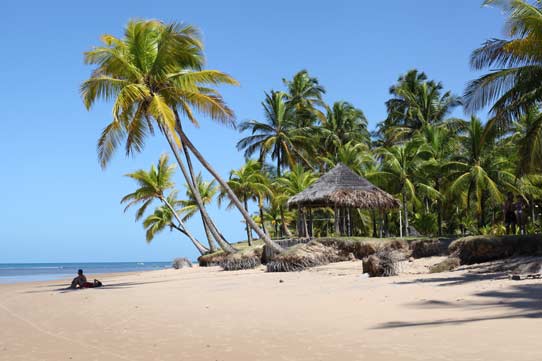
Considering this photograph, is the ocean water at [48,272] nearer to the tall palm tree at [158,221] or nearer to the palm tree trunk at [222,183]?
the tall palm tree at [158,221]

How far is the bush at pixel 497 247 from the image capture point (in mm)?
13188

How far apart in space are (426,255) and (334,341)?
12.4m

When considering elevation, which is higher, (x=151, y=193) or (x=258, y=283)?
(x=151, y=193)

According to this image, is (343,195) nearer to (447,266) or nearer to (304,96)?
(447,266)

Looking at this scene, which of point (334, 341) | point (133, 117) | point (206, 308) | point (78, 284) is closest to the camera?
point (334, 341)

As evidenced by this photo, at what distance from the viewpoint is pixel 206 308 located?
9586 millimetres

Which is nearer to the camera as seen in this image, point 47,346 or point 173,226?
point 47,346

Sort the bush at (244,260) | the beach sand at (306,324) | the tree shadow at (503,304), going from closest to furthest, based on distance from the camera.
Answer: the beach sand at (306,324) < the tree shadow at (503,304) < the bush at (244,260)

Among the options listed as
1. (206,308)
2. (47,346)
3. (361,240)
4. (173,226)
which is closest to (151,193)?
(173,226)

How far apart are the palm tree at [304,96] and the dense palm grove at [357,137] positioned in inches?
3.4

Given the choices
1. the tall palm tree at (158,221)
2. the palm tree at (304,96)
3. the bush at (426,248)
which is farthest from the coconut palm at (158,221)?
the bush at (426,248)

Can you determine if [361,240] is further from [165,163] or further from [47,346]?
[165,163]

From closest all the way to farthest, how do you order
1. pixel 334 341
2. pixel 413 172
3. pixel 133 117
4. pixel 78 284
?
pixel 334 341 → pixel 78 284 → pixel 133 117 → pixel 413 172

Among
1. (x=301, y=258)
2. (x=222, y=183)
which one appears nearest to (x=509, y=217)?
(x=301, y=258)
